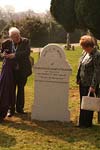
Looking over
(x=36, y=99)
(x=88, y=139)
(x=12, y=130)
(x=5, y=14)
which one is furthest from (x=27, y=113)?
(x=5, y=14)

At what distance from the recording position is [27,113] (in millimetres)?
10164

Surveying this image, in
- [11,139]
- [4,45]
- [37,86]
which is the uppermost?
[4,45]

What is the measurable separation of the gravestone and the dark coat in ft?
1.51

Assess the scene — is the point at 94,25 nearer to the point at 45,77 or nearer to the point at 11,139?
the point at 45,77

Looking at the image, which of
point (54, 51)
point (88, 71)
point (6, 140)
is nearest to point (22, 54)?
point (54, 51)

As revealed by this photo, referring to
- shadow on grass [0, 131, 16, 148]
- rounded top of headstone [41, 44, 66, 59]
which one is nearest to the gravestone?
rounded top of headstone [41, 44, 66, 59]

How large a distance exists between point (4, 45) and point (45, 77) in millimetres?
1090

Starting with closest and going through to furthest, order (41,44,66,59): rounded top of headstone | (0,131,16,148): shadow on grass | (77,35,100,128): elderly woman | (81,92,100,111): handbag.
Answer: (0,131,16,148): shadow on grass
(81,92,100,111): handbag
(77,35,100,128): elderly woman
(41,44,66,59): rounded top of headstone

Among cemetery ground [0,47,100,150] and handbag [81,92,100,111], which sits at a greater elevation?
handbag [81,92,100,111]

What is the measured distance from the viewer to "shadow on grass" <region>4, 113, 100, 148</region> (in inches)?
317

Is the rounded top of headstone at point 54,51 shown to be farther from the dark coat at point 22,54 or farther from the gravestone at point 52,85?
the dark coat at point 22,54

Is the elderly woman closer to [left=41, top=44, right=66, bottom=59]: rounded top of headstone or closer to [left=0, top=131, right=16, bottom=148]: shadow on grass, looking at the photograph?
[left=41, top=44, right=66, bottom=59]: rounded top of headstone

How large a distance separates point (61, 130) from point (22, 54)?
1.82m

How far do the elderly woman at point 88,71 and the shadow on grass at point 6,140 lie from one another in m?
1.49
